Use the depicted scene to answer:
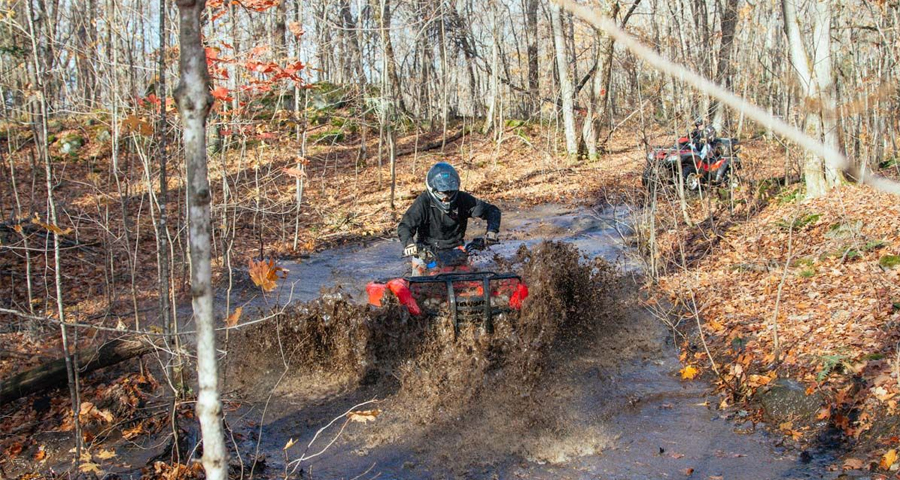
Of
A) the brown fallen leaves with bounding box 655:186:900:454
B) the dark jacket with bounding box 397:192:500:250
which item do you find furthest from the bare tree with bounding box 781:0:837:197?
the dark jacket with bounding box 397:192:500:250

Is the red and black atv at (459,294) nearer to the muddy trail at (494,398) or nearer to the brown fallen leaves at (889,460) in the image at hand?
the muddy trail at (494,398)

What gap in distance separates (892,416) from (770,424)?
1.02m

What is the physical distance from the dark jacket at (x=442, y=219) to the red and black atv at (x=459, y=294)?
1.09m

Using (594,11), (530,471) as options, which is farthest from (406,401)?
(594,11)

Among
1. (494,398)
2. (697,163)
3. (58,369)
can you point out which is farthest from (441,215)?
(697,163)

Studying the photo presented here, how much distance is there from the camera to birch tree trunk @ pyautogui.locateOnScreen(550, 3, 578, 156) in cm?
2336

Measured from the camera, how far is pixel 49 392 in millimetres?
7629

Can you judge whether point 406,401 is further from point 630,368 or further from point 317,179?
point 317,179

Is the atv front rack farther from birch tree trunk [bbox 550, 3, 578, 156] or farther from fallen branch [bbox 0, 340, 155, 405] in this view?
birch tree trunk [bbox 550, 3, 578, 156]

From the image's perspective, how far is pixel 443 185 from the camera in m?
8.32

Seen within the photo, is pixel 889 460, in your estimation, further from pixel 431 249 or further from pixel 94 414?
pixel 94 414

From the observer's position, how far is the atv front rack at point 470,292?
7129 mm

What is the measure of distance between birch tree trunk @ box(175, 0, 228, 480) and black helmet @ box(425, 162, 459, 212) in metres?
5.71

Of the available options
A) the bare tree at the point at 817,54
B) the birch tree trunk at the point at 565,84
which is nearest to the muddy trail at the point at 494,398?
the bare tree at the point at 817,54
